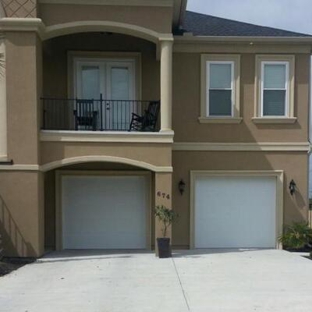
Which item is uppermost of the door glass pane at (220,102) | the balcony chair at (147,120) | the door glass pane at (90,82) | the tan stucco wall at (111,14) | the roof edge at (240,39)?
the tan stucco wall at (111,14)

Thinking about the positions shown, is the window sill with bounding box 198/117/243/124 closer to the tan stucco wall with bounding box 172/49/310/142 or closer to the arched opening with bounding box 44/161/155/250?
the tan stucco wall with bounding box 172/49/310/142

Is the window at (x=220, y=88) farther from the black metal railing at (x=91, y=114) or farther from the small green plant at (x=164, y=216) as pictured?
the small green plant at (x=164, y=216)

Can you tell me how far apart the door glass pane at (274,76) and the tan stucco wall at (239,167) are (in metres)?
2.09

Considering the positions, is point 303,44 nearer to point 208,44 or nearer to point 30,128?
point 208,44

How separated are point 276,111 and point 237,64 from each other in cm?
187

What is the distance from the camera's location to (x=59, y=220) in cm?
1396

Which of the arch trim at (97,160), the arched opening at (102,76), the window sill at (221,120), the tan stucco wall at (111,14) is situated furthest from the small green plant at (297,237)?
the tan stucco wall at (111,14)

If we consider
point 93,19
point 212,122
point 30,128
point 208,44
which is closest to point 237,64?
point 208,44

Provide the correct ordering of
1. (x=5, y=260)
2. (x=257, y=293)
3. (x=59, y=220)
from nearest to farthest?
(x=257, y=293) < (x=5, y=260) < (x=59, y=220)

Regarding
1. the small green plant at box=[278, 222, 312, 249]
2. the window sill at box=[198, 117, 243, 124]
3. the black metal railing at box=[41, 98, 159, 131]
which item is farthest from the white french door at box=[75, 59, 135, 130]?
the small green plant at box=[278, 222, 312, 249]

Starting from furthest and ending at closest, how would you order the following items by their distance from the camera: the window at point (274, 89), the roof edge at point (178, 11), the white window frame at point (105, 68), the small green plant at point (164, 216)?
the white window frame at point (105, 68) → the window at point (274, 89) → the roof edge at point (178, 11) → the small green plant at point (164, 216)

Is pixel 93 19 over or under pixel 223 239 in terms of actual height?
over

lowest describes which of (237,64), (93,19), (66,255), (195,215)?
(66,255)

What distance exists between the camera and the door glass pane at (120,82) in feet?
47.1
